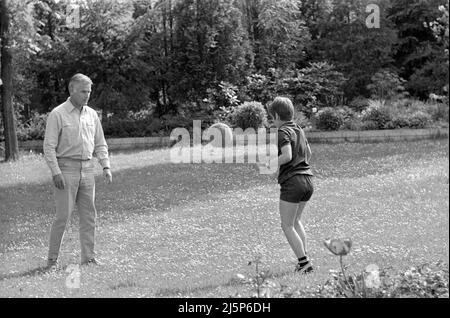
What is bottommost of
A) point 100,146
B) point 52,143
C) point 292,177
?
point 292,177

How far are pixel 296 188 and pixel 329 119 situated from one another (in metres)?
11.4

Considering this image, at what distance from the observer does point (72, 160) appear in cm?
682

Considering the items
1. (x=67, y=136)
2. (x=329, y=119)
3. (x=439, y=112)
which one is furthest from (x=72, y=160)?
(x=439, y=112)

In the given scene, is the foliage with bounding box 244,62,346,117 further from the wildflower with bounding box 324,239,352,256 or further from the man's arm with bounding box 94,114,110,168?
the wildflower with bounding box 324,239,352,256

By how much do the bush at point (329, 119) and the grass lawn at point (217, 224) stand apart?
289cm

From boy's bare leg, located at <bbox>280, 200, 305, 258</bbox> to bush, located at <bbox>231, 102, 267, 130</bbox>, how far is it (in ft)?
36.9

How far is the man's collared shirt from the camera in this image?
21.9 ft

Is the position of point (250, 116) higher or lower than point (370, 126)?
higher

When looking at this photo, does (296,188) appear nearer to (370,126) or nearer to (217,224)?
(217,224)

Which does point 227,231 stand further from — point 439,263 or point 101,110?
point 101,110

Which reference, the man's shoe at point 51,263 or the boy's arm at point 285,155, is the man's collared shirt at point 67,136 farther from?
the boy's arm at point 285,155

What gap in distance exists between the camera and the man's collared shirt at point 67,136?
668cm

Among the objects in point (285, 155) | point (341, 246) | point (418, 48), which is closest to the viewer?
point (341, 246)

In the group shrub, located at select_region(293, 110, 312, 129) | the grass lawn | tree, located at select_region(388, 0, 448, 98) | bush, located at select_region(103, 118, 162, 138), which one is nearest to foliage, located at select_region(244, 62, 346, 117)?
shrub, located at select_region(293, 110, 312, 129)
